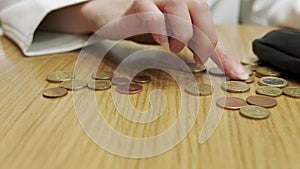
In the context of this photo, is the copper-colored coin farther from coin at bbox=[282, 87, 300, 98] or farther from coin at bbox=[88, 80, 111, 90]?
coin at bbox=[282, 87, 300, 98]

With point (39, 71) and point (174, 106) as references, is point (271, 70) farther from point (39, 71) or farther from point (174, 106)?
point (39, 71)

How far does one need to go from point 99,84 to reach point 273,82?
22cm

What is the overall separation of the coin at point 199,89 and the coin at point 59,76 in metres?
0.16

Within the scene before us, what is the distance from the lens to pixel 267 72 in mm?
560

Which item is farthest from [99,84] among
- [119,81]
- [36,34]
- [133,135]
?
[36,34]

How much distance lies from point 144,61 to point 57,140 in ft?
0.91

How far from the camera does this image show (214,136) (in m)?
0.37

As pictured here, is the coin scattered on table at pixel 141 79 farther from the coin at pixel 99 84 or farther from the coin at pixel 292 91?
the coin at pixel 292 91

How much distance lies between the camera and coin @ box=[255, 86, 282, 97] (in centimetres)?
48

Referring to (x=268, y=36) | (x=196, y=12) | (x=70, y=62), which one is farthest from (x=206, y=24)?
(x=70, y=62)

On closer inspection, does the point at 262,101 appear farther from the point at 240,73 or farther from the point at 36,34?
the point at 36,34

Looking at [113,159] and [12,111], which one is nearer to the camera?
[113,159]

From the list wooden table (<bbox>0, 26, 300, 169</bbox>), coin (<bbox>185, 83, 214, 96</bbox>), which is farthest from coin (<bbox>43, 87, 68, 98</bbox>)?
coin (<bbox>185, 83, 214, 96</bbox>)

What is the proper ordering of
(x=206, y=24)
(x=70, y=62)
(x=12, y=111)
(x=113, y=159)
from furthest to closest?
1. (x=70, y=62)
2. (x=206, y=24)
3. (x=12, y=111)
4. (x=113, y=159)
